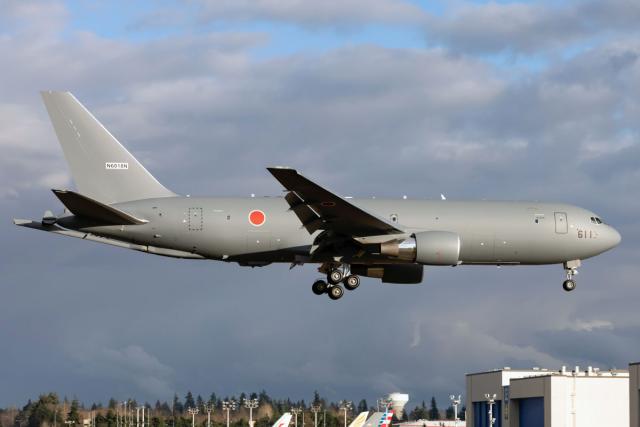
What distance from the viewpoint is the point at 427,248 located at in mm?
52812

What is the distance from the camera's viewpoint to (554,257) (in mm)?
58000

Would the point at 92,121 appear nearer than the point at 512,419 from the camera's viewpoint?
Yes

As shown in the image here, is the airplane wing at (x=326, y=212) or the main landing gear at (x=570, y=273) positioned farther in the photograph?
the main landing gear at (x=570, y=273)

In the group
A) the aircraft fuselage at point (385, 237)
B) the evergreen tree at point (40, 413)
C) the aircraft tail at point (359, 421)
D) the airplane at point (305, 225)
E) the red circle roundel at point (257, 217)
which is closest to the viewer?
the airplane at point (305, 225)

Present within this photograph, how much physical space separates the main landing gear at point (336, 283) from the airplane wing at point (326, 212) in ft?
10.4

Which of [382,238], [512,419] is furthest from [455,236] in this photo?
[512,419]

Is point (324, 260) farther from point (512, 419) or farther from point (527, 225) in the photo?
point (512, 419)

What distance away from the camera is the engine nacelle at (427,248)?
52.9 metres

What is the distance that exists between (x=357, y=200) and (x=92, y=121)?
1313cm

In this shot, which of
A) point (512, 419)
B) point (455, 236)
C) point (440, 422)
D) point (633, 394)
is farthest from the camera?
point (440, 422)

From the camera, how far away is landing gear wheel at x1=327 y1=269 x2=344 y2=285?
55.8m

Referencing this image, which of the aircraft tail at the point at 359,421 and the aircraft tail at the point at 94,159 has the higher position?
the aircraft tail at the point at 94,159

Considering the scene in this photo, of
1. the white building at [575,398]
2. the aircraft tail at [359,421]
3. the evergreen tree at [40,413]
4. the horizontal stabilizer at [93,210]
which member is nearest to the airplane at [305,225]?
the horizontal stabilizer at [93,210]

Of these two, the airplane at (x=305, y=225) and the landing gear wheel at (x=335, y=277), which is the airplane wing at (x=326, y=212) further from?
the landing gear wheel at (x=335, y=277)
